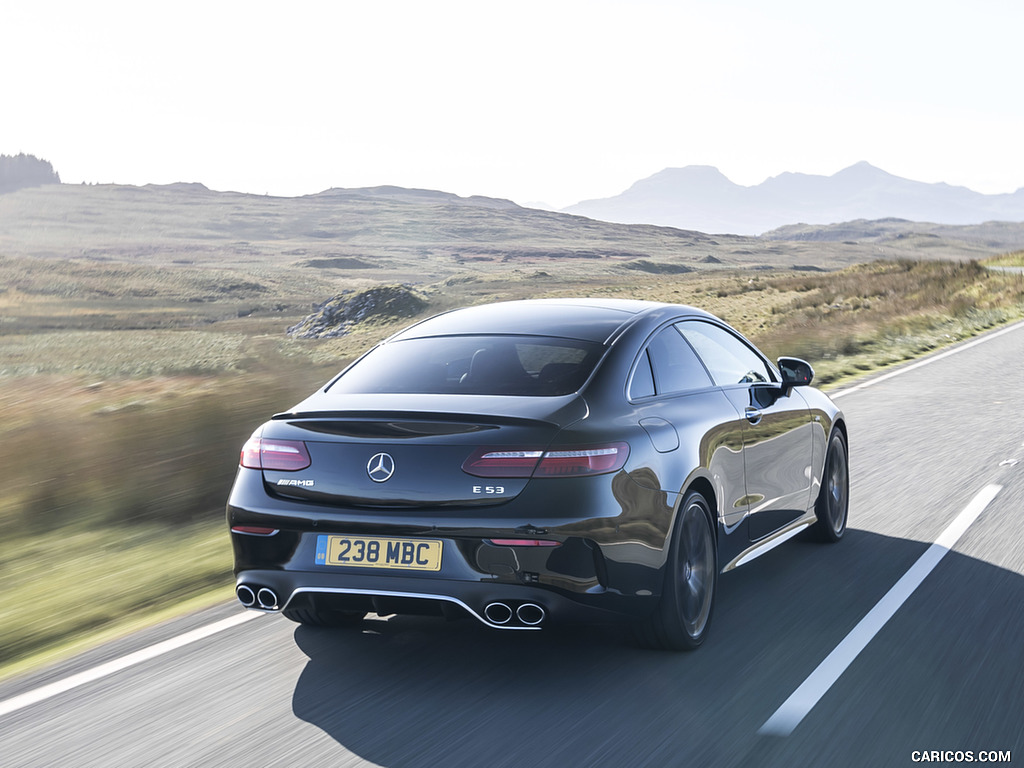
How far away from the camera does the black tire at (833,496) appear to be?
22.0ft

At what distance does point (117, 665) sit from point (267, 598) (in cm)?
87

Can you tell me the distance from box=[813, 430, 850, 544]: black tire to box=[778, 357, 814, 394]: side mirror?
0.70m

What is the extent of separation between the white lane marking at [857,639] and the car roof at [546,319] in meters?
1.64

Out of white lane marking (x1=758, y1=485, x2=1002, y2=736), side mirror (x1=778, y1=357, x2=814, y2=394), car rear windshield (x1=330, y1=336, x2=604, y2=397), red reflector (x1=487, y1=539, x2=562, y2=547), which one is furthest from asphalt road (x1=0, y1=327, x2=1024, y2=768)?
car rear windshield (x1=330, y1=336, x2=604, y2=397)

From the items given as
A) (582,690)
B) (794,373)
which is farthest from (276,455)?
(794,373)

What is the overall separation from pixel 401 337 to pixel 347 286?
Answer: 107m

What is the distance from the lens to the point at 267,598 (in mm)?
4477

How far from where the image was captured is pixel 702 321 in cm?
585

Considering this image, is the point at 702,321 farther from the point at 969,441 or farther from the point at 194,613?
the point at 969,441

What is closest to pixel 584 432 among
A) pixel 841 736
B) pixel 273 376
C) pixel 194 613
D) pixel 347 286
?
pixel 841 736

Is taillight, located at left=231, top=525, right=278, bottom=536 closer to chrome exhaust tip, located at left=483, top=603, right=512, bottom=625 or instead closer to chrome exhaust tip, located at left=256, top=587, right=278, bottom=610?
chrome exhaust tip, located at left=256, top=587, right=278, bottom=610

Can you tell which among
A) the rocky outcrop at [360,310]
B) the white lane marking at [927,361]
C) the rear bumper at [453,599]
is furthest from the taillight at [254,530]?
the rocky outcrop at [360,310]

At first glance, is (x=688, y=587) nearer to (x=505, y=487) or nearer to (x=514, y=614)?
(x=514, y=614)

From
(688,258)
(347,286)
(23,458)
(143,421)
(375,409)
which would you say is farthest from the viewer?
(688,258)
